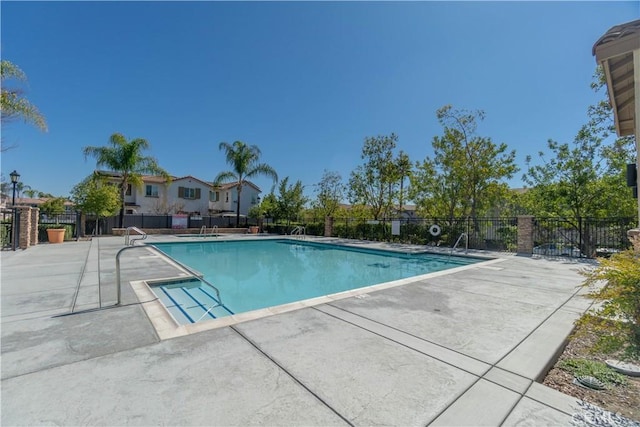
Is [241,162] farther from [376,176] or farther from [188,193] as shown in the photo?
[376,176]

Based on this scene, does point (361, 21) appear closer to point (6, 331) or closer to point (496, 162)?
point (496, 162)

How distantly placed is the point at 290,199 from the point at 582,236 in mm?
20127

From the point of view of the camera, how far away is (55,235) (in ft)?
48.5

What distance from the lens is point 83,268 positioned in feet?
24.7

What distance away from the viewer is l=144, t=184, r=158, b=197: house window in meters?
30.2

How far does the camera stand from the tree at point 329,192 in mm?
25500

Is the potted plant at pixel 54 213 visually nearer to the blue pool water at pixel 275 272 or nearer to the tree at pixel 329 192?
the blue pool water at pixel 275 272

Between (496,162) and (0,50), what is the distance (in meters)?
21.2

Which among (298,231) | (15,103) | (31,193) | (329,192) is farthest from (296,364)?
(31,193)

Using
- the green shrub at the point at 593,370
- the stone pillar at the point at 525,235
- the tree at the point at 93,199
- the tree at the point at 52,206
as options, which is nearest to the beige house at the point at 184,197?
the tree at the point at 93,199

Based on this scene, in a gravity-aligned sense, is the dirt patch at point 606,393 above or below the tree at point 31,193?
below

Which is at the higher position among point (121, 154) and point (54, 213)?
point (121, 154)

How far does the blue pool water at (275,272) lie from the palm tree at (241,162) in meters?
9.97

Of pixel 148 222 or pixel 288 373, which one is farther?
pixel 148 222
